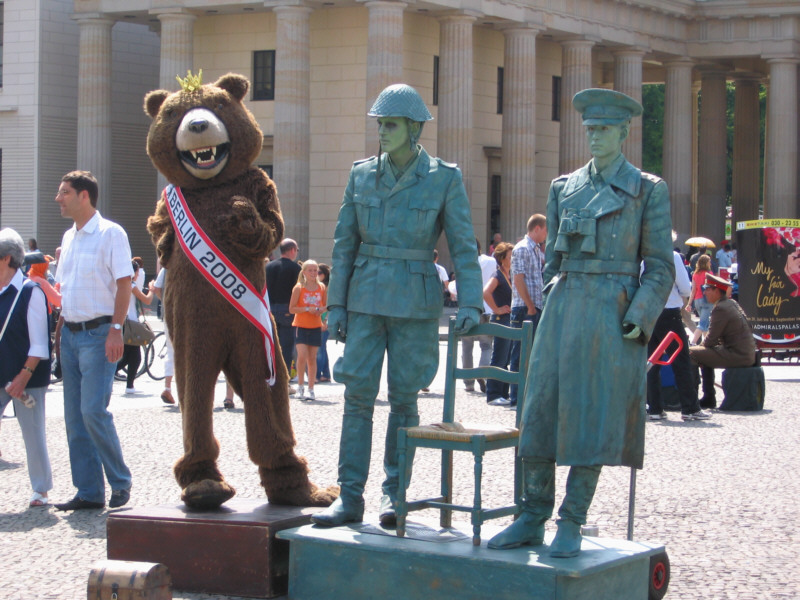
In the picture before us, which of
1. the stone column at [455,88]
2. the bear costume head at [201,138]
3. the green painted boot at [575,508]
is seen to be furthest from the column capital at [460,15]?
the green painted boot at [575,508]

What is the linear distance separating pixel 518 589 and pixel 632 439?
36.3 inches

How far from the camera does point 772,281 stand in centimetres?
2139

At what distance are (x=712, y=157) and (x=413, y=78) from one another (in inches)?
635

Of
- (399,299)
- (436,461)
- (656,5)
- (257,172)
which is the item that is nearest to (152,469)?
(436,461)

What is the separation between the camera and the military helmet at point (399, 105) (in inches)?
280

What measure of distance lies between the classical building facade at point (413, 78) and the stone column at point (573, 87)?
5 cm

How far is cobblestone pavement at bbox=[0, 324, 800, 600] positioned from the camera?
7.65m

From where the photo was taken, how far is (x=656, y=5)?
48125mm

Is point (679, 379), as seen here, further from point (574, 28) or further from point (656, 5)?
point (656, 5)

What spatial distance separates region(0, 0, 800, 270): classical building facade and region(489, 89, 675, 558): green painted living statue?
31.6 meters

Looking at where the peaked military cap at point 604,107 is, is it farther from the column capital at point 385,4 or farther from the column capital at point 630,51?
the column capital at point 630,51

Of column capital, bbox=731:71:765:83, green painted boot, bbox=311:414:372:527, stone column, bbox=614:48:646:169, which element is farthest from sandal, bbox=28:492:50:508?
column capital, bbox=731:71:765:83

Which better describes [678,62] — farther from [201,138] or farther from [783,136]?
[201,138]

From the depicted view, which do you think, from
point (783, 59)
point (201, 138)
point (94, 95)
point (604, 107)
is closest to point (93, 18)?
point (94, 95)
